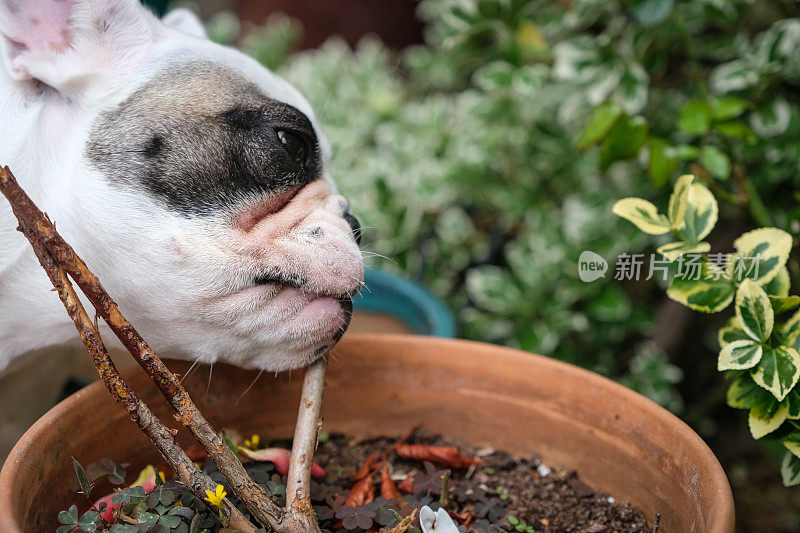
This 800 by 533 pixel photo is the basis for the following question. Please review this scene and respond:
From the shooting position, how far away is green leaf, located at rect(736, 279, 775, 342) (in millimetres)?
905

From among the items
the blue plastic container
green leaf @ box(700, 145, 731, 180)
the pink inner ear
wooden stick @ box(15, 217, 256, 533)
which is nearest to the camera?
wooden stick @ box(15, 217, 256, 533)

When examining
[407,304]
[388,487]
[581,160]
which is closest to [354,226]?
[388,487]

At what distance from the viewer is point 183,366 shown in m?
1.06

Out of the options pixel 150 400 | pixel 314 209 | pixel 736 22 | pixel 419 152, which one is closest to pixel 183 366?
pixel 150 400

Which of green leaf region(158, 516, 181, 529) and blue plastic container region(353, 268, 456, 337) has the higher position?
green leaf region(158, 516, 181, 529)

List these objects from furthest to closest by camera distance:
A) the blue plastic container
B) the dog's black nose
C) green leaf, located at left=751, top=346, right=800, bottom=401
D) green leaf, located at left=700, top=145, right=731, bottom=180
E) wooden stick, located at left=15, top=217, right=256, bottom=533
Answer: the blue plastic container → green leaf, located at left=700, top=145, right=731, bottom=180 → the dog's black nose → green leaf, located at left=751, top=346, right=800, bottom=401 → wooden stick, located at left=15, top=217, right=256, bottom=533

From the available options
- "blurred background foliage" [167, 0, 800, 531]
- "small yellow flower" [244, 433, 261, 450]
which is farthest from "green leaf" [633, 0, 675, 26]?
"small yellow flower" [244, 433, 261, 450]

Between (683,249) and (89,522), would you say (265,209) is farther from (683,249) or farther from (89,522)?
(683,249)

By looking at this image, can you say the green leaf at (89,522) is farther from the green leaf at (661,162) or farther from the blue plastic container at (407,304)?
the green leaf at (661,162)

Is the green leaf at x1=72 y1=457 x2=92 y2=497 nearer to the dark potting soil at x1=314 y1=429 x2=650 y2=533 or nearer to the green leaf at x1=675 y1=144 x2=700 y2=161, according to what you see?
the dark potting soil at x1=314 y1=429 x2=650 y2=533

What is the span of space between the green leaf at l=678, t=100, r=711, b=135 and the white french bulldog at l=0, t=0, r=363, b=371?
0.73 metres

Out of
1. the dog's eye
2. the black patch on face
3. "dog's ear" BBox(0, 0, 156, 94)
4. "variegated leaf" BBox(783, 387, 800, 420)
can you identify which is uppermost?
"dog's ear" BBox(0, 0, 156, 94)

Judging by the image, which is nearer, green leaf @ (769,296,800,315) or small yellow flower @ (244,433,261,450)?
green leaf @ (769,296,800,315)

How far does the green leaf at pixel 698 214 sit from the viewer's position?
0.97m
